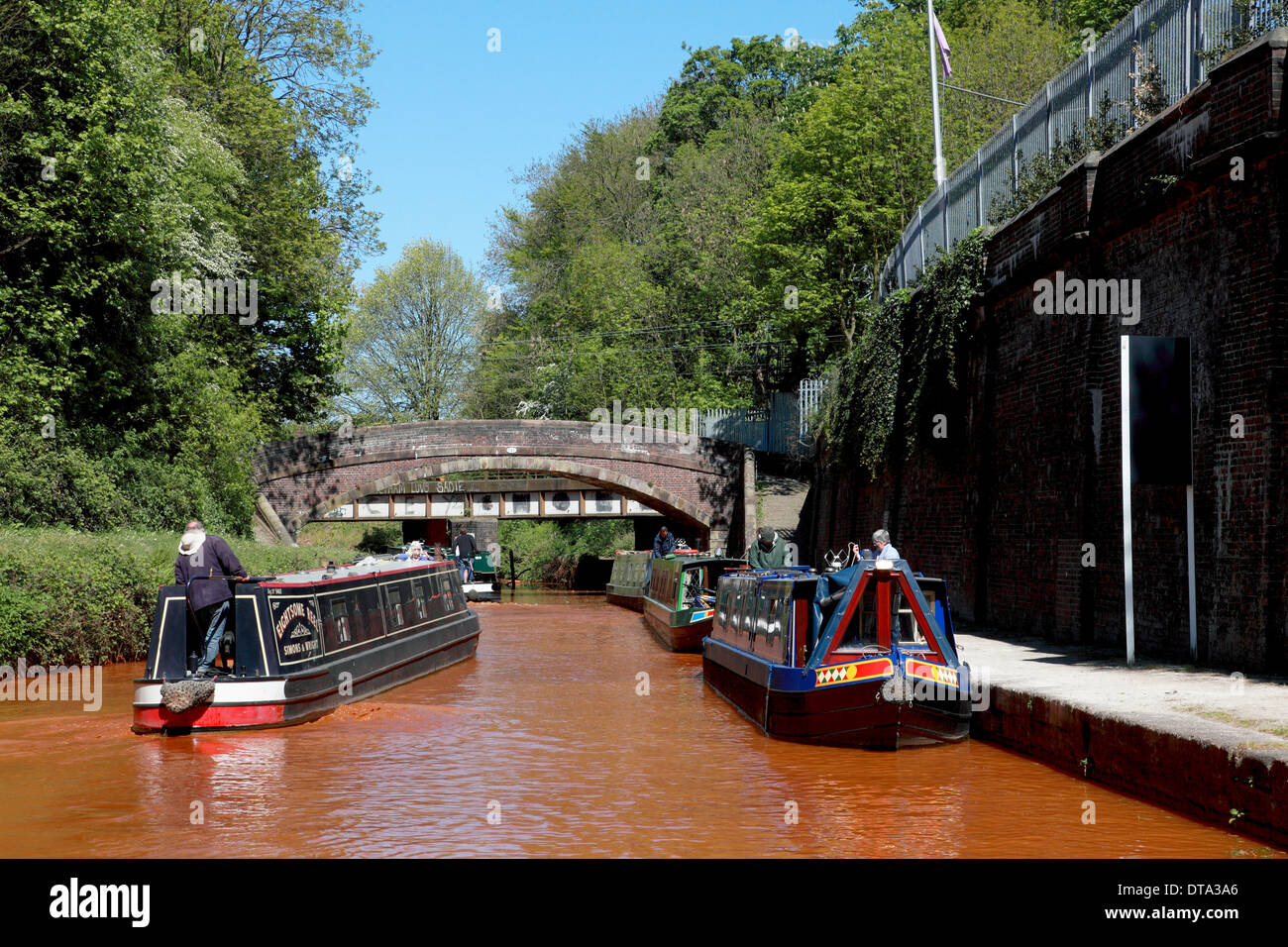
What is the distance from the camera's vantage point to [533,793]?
8.62 meters

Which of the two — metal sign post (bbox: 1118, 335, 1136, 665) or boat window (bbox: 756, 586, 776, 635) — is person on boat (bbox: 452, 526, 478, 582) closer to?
boat window (bbox: 756, 586, 776, 635)

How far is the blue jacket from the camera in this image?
10602mm

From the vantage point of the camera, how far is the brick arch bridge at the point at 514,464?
29641 mm

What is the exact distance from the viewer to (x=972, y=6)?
37562 mm

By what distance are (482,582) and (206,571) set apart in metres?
20.7

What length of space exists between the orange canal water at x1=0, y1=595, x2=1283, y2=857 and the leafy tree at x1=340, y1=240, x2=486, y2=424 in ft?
109

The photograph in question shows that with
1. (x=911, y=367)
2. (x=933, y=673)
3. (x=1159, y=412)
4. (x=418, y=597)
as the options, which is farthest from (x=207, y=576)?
(x=911, y=367)

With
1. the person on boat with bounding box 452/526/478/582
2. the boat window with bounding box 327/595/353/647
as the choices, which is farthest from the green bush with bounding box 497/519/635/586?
the boat window with bounding box 327/595/353/647

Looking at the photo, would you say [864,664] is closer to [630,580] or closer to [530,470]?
[630,580]

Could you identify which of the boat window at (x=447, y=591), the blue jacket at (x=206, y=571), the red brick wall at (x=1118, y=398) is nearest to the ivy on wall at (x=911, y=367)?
the red brick wall at (x=1118, y=398)

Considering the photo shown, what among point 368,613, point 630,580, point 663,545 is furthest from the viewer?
point 630,580

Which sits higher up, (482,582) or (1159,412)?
(1159,412)
